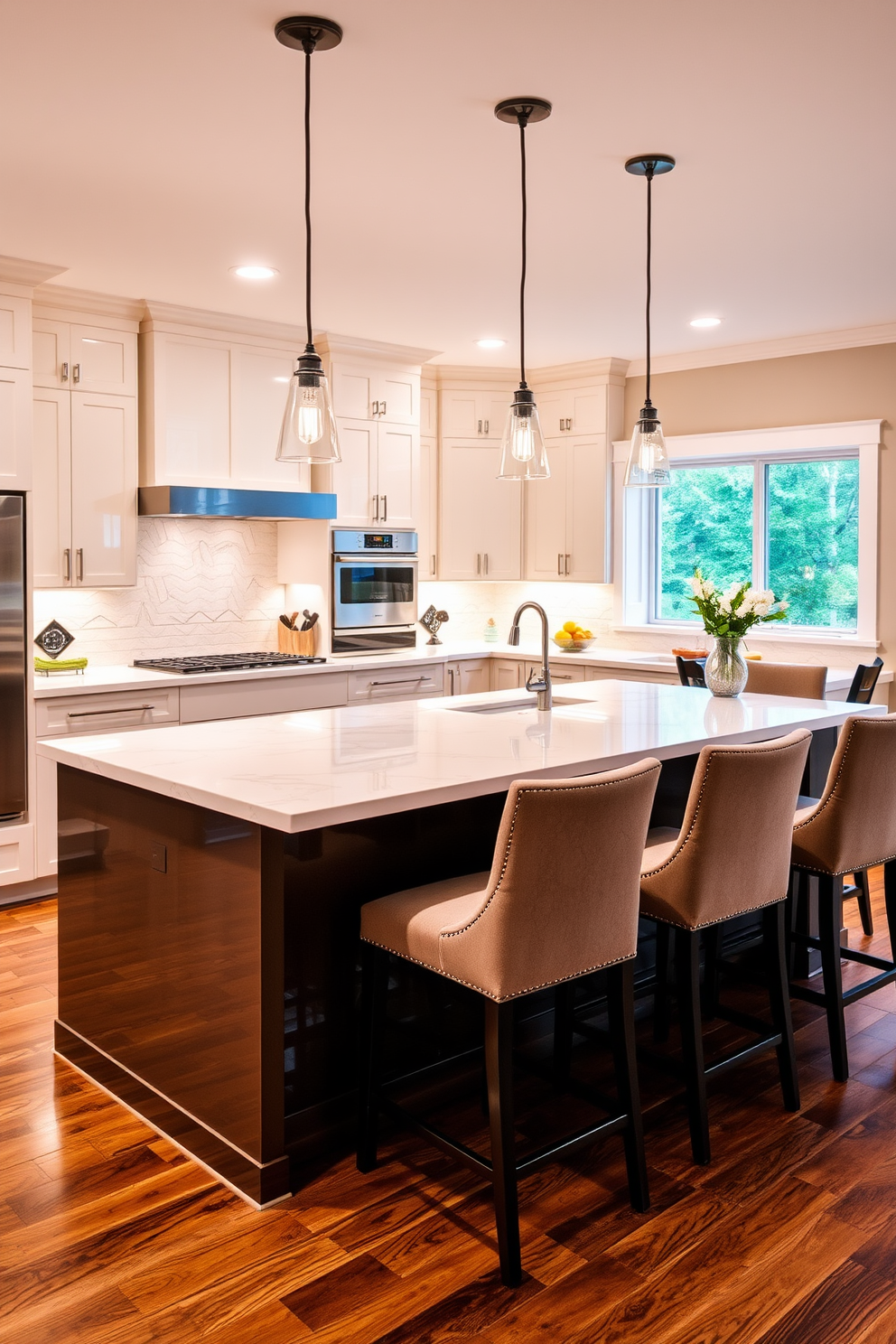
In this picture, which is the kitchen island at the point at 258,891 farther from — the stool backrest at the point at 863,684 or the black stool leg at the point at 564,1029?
the stool backrest at the point at 863,684

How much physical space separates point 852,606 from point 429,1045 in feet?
12.5

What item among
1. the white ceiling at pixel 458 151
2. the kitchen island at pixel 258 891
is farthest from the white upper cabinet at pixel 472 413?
the kitchen island at pixel 258 891

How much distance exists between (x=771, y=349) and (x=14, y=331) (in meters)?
3.67

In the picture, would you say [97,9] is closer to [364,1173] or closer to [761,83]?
[761,83]

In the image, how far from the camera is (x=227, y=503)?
5.06 meters

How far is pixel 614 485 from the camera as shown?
630 cm

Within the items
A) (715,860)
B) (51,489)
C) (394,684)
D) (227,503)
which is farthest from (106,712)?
(715,860)

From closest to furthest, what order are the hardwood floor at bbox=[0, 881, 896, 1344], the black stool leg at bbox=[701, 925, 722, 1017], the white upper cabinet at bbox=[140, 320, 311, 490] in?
the hardwood floor at bbox=[0, 881, 896, 1344]
the black stool leg at bbox=[701, 925, 722, 1017]
the white upper cabinet at bbox=[140, 320, 311, 490]

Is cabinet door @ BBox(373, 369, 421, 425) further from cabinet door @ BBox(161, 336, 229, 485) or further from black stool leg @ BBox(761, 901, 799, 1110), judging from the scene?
black stool leg @ BBox(761, 901, 799, 1110)

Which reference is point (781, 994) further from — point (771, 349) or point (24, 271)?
point (771, 349)

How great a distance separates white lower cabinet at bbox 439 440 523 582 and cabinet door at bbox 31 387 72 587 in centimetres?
235

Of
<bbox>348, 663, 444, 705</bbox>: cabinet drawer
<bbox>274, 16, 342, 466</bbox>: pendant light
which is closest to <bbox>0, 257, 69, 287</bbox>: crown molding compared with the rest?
<bbox>274, 16, 342, 466</bbox>: pendant light

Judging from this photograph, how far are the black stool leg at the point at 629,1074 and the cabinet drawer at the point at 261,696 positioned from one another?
280 cm

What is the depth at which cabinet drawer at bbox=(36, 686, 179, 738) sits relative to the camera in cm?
446
